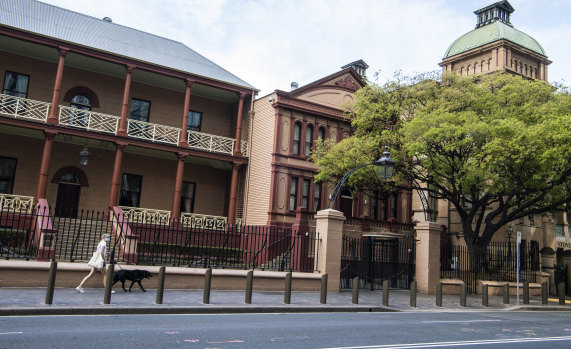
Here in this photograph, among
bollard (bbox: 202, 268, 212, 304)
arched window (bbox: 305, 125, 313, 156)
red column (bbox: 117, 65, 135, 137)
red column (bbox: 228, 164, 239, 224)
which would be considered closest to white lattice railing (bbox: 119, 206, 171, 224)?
red column (bbox: 228, 164, 239, 224)

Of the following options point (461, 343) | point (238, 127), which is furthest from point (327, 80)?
point (461, 343)

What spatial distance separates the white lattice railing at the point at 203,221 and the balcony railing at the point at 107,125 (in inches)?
139

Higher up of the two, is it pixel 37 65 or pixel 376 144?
pixel 37 65

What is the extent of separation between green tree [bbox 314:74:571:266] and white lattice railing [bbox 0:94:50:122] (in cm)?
1343

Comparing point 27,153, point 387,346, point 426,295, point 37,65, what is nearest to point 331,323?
point 387,346

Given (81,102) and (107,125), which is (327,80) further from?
(81,102)

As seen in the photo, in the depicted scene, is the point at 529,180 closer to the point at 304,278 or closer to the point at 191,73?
the point at 304,278

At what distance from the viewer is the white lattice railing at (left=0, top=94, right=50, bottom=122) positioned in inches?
840

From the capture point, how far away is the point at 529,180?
21.0 meters

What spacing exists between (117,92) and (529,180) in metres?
20.7

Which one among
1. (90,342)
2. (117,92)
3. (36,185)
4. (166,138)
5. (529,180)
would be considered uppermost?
(117,92)

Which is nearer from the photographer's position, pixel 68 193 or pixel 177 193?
pixel 68 193

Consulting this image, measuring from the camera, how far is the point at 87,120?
2336 cm

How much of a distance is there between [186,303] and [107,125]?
15.1 metres
